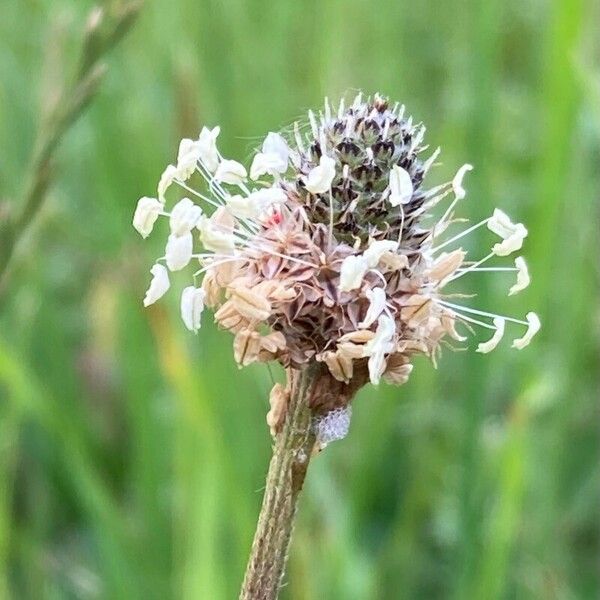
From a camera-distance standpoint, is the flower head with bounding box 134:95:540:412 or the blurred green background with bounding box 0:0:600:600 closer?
the flower head with bounding box 134:95:540:412

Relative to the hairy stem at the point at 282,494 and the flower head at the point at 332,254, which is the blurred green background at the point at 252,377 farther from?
the hairy stem at the point at 282,494

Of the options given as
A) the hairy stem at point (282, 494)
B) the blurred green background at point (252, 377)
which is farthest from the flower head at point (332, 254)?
the blurred green background at point (252, 377)

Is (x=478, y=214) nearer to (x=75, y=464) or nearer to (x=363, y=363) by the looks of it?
(x=75, y=464)

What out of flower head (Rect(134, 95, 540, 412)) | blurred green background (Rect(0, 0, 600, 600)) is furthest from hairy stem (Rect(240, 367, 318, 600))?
blurred green background (Rect(0, 0, 600, 600))

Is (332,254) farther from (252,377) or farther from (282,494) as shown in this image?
(252,377)

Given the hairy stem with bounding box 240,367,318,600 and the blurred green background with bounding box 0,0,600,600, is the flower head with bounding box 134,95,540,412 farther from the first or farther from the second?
the blurred green background with bounding box 0,0,600,600

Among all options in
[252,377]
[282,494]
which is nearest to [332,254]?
[282,494]
